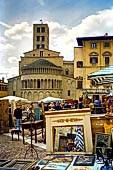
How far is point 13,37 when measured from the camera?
4.24 metres

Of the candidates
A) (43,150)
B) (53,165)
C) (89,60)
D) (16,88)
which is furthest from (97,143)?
(16,88)

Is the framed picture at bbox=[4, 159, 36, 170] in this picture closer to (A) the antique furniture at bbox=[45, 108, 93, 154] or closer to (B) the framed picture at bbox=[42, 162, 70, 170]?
(B) the framed picture at bbox=[42, 162, 70, 170]

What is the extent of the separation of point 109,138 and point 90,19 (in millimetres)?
2330

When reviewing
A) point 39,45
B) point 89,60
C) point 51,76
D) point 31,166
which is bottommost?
point 31,166

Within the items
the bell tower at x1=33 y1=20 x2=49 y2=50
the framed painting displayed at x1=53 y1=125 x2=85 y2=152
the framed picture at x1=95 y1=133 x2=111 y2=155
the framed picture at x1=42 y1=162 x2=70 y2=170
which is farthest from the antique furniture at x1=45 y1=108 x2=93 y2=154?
the bell tower at x1=33 y1=20 x2=49 y2=50

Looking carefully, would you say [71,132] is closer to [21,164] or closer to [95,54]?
[21,164]

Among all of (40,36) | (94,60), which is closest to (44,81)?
(94,60)

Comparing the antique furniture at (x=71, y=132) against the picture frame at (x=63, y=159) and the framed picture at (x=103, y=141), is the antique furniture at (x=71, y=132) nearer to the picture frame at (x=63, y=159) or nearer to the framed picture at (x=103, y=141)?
the framed picture at (x=103, y=141)

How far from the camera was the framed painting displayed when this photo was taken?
9.61ft

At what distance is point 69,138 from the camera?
2.99m

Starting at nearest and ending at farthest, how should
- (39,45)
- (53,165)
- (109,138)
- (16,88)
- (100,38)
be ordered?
1. (53,165)
2. (109,138)
3. (100,38)
4. (16,88)
5. (39,45)

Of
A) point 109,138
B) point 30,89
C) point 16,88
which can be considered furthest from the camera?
point 16,88

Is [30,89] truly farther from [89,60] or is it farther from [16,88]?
[89,60]

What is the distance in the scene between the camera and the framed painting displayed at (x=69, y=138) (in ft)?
9.61
